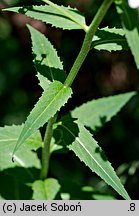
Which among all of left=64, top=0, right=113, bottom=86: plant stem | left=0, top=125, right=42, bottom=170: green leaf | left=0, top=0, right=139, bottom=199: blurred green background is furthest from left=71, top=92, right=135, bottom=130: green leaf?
left=0, top=0, right=139, bottom=199: blurred green background

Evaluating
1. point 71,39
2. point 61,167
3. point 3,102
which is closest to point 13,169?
point 61,167

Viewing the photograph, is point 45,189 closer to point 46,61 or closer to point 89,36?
point 46,61

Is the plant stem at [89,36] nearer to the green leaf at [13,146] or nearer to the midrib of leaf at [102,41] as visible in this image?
the midrib of leaf at [102,41]

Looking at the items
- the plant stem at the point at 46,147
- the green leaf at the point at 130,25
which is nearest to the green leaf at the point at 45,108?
the plant stem at the point at 46,147

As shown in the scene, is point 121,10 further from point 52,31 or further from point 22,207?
→ point 52,31

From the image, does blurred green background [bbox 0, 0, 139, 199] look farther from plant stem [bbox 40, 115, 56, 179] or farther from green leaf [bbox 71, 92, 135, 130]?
plant stem [bbox 40, 115, 56, 179]
